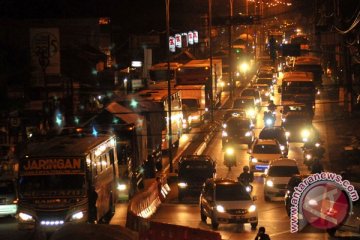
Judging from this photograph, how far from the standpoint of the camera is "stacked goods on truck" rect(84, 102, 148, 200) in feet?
105

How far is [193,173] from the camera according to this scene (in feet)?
109

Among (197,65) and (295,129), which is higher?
(197,65)

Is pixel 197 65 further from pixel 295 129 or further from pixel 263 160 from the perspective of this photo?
pixel 263 160

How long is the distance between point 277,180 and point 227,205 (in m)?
6.87

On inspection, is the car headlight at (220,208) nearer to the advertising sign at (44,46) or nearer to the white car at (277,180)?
the white car at (277,180)

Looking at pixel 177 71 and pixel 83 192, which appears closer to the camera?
pixel 83 192

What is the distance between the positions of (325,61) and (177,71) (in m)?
58.5

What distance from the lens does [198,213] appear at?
1113 inches

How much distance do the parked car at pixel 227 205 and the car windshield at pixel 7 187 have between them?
7.40 meters

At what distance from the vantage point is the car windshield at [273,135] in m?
44.3

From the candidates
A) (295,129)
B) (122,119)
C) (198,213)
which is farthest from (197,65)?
(198,213)

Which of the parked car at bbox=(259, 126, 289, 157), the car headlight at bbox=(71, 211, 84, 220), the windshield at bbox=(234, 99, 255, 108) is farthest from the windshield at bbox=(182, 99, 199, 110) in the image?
the car headlight at bbox=(71, 211, 84, 220)

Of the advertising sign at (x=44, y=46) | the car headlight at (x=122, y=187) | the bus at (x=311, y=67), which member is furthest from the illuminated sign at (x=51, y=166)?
the bus at (x=311, y=67)

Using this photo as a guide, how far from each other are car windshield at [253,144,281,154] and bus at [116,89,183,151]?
4.58m
